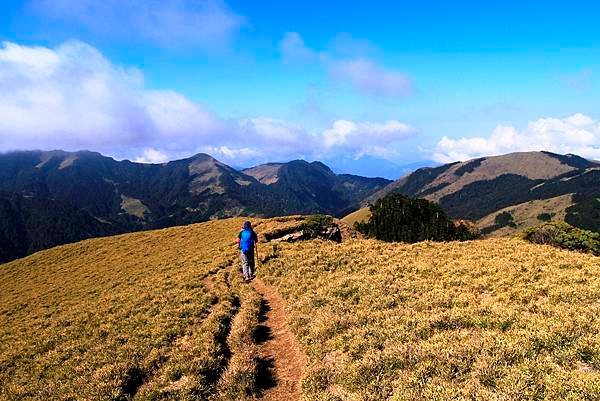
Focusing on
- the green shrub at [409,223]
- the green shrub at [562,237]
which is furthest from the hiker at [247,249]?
the green shrub at [409,223]

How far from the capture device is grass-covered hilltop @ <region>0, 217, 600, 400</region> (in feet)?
35.9

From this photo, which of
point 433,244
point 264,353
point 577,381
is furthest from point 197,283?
point 577,381

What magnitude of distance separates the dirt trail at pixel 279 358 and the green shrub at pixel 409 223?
48359 millimetres

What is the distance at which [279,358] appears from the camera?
15.5 meters

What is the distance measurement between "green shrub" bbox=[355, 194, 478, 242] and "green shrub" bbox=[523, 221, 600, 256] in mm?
24145

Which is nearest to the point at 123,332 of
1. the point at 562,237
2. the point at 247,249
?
the point at 247,249

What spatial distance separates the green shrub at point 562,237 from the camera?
3709 centimetres

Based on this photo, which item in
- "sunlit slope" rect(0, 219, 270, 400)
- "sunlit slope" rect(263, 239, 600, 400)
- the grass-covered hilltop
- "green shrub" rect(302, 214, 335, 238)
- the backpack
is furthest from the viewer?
"green shrub" rect(302, 214, 335, 238)

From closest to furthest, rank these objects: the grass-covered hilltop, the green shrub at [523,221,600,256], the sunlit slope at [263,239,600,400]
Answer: the sunlit slope at [263,239,600,400], the grass-covered hilltop, the green shrub at [523,221,600,256]

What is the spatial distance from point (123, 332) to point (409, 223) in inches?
2401

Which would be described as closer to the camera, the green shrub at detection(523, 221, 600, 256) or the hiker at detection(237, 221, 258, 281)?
the hiker at detection(237, 221, 258, 281)

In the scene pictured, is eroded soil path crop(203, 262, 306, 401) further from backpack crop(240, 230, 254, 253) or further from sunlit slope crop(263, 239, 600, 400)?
backpack crop(240, 230, 254, 253)

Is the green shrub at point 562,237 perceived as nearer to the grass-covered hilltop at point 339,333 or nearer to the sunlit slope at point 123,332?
the grass-covered hilltop at point 339,333

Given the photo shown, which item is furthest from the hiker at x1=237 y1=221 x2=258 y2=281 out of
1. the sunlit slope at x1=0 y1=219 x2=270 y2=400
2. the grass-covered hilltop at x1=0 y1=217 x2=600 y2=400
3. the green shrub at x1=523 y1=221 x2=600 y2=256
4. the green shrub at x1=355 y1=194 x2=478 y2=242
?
the green shrub at x1=355 y1=194 x2=478 y2=242
